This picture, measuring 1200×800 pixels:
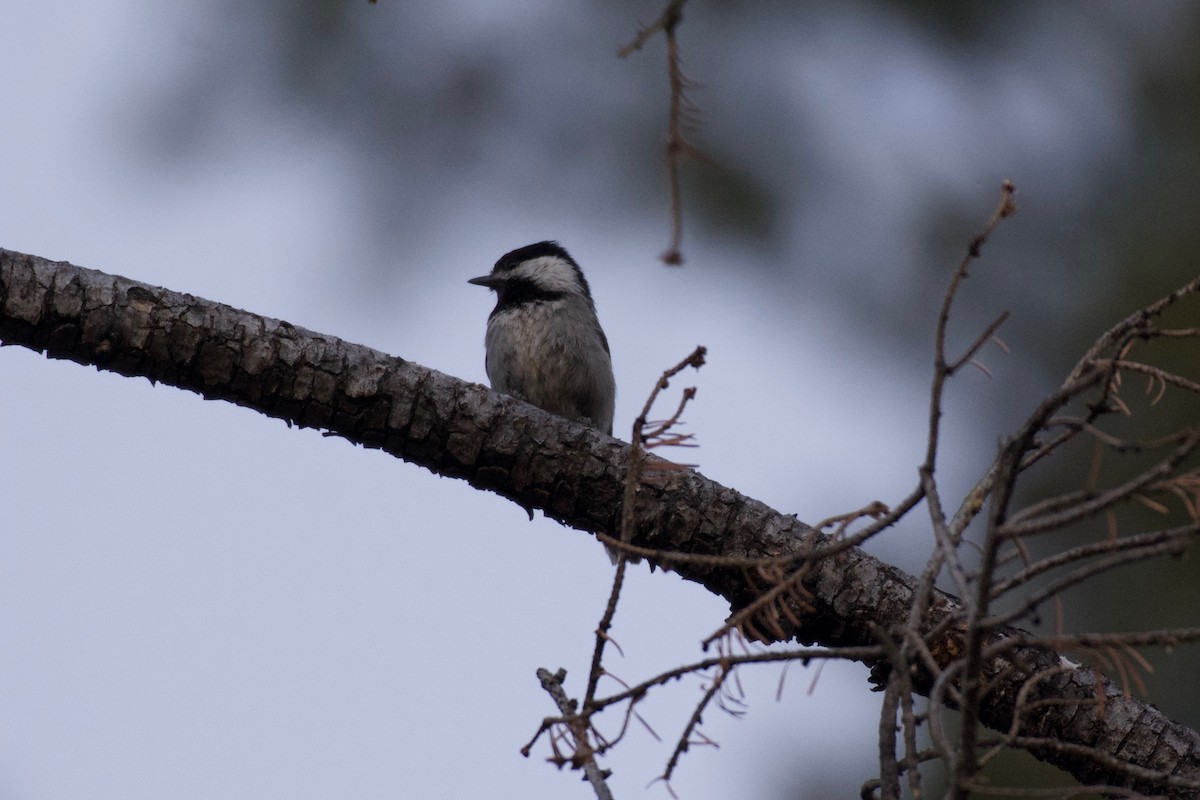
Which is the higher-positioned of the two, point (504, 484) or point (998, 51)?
point (998, 51)

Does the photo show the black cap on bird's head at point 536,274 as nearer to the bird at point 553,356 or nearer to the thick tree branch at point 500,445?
the bird at point 553,356

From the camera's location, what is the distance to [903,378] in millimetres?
6355

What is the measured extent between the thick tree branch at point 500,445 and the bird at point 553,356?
217cm

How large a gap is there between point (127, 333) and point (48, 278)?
202mm

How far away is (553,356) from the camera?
5.19 metres

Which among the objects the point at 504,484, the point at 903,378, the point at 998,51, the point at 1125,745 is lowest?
Result: the point at 1125,745

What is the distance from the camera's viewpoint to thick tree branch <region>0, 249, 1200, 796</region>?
2709mm

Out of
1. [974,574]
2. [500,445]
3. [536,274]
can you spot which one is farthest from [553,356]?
[974,574]

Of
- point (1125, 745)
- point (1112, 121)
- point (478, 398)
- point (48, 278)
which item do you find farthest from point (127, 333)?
point (1112, 121)

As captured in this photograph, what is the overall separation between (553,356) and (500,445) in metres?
2.25

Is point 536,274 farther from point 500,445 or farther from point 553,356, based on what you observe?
point 500,445

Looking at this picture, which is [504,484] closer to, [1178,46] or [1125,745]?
[1125,745]

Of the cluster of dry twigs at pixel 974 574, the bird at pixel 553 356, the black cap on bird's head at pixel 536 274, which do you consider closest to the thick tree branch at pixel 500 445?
the cluster of dry twigs at pixel 974 574

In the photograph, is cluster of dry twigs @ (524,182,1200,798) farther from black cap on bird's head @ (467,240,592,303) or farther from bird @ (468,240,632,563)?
black cap on bird's head @ (467,240,592,303)
